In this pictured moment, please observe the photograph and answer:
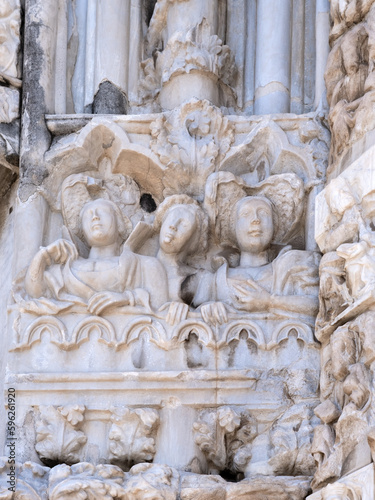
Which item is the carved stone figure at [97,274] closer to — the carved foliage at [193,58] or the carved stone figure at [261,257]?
the carved stone figure at [261,257]

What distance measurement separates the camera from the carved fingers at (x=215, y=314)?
7.04 m

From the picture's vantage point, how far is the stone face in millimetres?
6680

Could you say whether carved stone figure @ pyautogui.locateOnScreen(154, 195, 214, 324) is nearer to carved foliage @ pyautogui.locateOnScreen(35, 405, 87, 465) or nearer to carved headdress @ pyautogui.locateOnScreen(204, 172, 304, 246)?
carved headdress @ pyautogui.locateOnScreen(204, 172, 304, 246)

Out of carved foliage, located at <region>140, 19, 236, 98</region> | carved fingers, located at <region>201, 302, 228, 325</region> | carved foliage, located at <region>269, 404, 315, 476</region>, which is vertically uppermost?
carved foliage, located at <region>140, 19, 236, 98</region>

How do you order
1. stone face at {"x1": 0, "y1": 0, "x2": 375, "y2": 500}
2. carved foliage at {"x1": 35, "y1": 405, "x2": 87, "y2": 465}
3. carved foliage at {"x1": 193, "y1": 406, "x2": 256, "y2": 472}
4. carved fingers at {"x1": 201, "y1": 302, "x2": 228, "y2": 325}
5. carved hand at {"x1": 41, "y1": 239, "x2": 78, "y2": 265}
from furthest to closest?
1. carved hand at {"x1": 41, "y1": 239, "x2": 78, "y2": 265}
2. carved fingers at {"x1": 201, "y1": 302, "x2": 228, "y2": 325}
3. carved foliage at {"x1": 35, "y1": 405, "x2": 87, "y2": 465}
4. carved foliage at {"x1": 193, "y1": 406, "x2": 256, "y2": 472}
5. stone face at {"x1": 0, "y1": 0, "x2": 375, "y2": 500}

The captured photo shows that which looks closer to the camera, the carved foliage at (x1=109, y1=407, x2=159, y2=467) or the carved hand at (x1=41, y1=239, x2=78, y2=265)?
the carved foliage at (x1=109, y1=407, x2=159, y2=467)

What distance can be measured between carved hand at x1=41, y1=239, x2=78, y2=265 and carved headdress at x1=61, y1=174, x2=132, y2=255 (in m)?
0.16

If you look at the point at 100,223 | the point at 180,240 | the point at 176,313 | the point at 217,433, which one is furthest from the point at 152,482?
the point at 100,223

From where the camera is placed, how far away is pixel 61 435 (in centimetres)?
695

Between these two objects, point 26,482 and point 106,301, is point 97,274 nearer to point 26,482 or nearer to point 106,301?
point 106,301

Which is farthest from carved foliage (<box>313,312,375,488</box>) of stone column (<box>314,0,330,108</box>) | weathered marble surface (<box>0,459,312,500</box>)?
stone column (<box>314,0,330,108</box>)

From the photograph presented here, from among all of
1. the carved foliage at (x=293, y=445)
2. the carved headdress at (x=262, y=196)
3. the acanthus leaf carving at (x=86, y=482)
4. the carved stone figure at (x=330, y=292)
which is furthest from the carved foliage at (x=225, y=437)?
the carved headdress at (x=262, y=196)

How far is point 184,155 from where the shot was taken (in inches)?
293

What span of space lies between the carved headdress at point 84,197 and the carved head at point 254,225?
55cm
